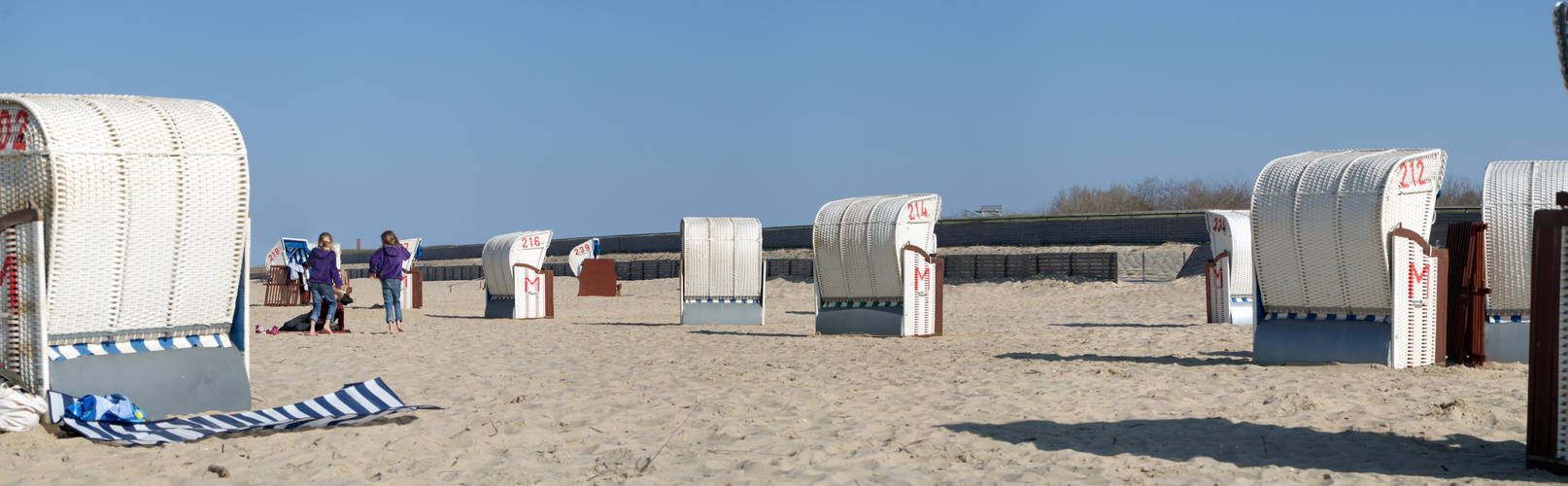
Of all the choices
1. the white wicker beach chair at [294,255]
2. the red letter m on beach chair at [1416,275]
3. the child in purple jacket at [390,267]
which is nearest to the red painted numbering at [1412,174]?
the red letter m on beach chair at [1416,275]

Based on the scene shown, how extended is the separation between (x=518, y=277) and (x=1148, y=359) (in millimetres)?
12552

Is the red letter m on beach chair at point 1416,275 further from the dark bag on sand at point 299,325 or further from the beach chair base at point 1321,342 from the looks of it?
the dark bag on sand at point 299,325

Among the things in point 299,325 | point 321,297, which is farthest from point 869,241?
point 299,325

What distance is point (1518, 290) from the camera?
9641 mm

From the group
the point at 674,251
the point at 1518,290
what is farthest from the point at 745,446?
the point at 674,251

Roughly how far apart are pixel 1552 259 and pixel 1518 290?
18.0 feet

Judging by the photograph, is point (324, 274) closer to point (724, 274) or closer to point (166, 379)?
point (724, 274)

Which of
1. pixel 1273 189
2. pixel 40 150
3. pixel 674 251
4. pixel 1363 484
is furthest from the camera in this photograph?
pixel 674 251

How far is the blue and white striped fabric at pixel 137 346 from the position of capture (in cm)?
632

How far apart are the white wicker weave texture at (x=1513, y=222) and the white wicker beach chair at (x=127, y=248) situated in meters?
10.0

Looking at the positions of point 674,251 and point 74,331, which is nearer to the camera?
point 74,331

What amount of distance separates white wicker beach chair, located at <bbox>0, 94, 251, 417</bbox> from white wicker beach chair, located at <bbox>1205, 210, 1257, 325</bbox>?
1402 centimetres

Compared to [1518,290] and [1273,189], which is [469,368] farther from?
[1518,290]

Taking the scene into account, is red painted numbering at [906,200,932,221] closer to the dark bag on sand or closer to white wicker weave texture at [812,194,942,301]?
white wicker weave texture at [812,194,942,301]
